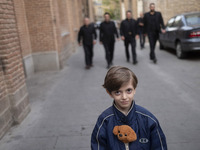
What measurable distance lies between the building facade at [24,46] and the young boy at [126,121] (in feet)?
8.16

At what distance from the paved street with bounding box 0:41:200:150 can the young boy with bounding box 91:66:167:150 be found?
4.76 feet

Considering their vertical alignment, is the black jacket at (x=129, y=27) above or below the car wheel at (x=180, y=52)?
above

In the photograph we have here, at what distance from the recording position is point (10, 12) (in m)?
4.38

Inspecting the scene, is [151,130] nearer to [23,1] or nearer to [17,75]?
[17,75]

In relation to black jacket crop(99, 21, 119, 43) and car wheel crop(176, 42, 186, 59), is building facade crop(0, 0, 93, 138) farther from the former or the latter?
car wheel crop(176, 42, 186, 59)

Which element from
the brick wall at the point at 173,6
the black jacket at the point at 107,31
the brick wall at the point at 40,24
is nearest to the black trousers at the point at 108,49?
the black jacket at the point at 107,31

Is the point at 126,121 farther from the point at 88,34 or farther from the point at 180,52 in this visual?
the point at 180,52

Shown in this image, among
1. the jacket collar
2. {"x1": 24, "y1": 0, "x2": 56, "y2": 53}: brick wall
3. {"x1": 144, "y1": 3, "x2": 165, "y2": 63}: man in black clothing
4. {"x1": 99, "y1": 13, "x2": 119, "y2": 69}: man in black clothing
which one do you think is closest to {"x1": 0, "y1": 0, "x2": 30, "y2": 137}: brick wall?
the jacket collar

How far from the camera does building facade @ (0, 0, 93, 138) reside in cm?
410

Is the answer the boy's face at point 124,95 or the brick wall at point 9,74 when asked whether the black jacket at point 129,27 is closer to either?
the brick wall at point 9,74

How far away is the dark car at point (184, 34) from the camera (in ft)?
27.7

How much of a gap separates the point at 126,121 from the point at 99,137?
26cm

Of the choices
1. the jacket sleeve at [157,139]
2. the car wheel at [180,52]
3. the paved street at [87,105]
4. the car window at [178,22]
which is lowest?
the paved street at [87,105]

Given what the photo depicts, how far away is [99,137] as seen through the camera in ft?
6.54
